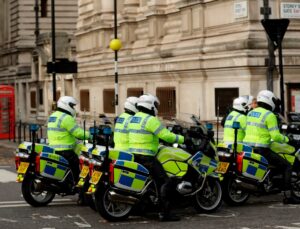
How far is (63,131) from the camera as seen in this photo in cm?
1348

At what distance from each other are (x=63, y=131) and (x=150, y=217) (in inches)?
Answer: 91.9

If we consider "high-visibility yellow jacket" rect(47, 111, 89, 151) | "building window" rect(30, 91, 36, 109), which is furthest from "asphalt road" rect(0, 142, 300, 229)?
"building window" rect(30, 91, 36, 109)

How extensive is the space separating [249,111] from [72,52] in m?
29.6

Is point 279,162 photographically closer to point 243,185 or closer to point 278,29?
point 243,185

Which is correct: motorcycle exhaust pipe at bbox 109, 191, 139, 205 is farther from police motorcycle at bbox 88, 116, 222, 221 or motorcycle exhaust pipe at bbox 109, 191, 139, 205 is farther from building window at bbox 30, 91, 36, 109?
building window at bbox 30, 91, 36, 109

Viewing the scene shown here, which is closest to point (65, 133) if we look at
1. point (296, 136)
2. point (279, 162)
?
point (279, 162)

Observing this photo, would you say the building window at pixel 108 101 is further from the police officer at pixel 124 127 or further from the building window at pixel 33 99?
the police officer at pixel 124 127

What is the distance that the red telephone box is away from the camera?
113 ft

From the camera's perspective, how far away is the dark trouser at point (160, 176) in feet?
38.3

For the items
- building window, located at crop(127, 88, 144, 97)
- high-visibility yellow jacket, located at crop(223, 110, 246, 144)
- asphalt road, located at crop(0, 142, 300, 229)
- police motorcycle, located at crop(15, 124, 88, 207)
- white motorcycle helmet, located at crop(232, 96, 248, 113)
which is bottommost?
asphalt road, located at crop(0, 142, 300, 229)

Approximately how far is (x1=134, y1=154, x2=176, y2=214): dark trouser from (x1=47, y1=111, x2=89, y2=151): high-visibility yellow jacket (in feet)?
6.11

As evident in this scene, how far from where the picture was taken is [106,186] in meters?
11.4

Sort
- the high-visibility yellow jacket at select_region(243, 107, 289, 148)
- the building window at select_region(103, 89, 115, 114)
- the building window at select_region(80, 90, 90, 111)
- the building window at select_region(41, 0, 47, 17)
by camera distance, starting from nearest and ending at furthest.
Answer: the high-visibility yellow jacket at select_region(243, 107, 289, 148)
the building window at select_region(103, 89, 115, 114)
the building window at select_region(80, 90, 90, 111)
the building window at select_region(41, 0, 47, 17)

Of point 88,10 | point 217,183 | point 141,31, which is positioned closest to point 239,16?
point 141,31
